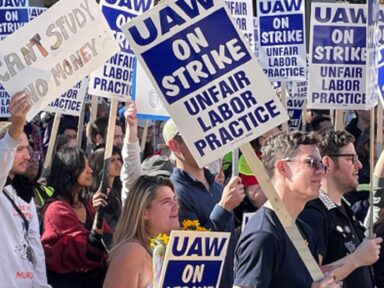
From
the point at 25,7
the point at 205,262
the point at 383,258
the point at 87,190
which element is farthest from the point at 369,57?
the point at 25,7

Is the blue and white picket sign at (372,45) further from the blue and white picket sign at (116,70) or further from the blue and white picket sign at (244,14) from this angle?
Result: the blue and white picket sign at (244,14)

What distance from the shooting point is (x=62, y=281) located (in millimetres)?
6156

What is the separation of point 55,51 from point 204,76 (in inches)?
67.1

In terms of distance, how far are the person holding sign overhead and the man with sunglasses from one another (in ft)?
0.86

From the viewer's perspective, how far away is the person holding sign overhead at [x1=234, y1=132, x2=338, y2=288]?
182 inches

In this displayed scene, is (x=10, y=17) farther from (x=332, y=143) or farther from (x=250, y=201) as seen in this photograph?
(x=332, y=143)

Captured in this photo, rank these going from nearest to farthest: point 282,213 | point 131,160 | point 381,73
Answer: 1. point 282,213
2. point 131,160
3. point 381,73

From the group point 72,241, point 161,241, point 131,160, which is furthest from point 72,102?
point 161,241

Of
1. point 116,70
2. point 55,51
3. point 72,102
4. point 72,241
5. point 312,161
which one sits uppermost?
point 55,51

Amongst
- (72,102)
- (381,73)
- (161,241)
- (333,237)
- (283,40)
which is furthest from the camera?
(283,40)

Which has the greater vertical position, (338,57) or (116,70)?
(116,70)

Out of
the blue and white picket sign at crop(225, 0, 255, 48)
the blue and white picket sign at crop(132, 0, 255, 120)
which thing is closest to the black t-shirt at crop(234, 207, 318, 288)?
the blue and white picket sign at crop(132, 0, 255, 120)

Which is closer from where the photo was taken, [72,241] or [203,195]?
[203,195]

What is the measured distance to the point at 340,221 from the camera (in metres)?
5.93
